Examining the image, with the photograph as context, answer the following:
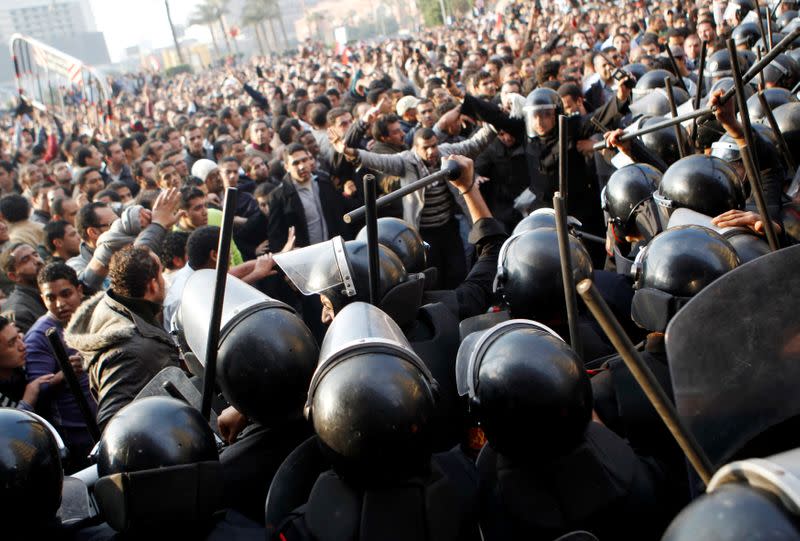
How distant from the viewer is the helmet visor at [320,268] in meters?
3.28

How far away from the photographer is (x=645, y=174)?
4465mm

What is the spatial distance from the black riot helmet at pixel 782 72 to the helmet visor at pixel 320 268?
5767mm

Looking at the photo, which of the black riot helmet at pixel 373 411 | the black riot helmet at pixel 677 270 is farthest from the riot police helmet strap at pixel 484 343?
the black riot helmet at pixel 677 270

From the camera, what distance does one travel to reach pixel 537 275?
10.2 ft

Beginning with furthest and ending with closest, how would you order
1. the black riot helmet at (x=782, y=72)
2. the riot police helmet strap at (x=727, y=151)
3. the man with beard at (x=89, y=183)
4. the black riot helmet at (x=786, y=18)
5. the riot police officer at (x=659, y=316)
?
the black riot helmet at (x=786, y=18) < the man with beard at (x=89, y=183) < the black riot helmet at (x=782, y=72) < the riot police helmet strap at (x=727, y=151) < the riot police officer at (x=659, y=316)

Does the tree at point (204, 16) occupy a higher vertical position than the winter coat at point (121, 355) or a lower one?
higher

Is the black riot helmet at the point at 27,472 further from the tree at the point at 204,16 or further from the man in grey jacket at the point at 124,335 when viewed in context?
the tree at the point at 204,16

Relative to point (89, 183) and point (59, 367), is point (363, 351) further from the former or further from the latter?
point (89, 183)

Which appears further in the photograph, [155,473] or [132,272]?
[132,272]

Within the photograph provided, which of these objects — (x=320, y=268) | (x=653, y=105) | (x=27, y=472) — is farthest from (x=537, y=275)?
(x=653, y=105)

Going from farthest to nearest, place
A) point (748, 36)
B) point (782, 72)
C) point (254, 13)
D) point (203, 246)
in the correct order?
point (254, 13) → point (748, 36) → point (782, 72) → point (203, 246)

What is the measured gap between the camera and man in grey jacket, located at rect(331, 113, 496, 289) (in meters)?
6.27

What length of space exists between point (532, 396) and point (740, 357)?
68cm

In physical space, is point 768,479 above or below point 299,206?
above
